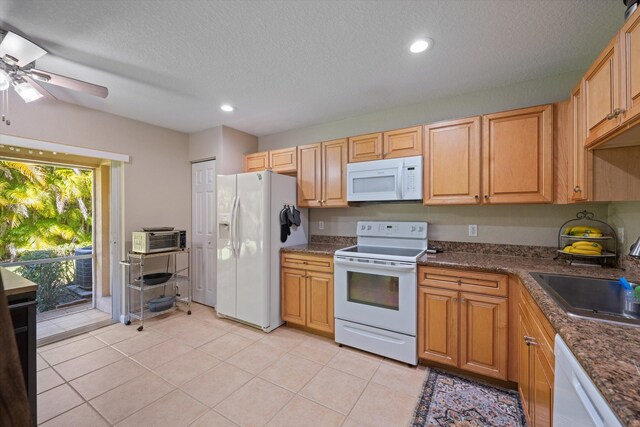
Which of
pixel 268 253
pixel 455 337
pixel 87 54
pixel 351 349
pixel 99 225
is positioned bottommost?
pixel 351 349

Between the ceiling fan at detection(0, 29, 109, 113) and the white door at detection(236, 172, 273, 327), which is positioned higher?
the ceiling fan at detection(0, 29, 109, 113)

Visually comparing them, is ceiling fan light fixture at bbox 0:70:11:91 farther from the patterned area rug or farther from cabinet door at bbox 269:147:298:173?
the patterned area rug

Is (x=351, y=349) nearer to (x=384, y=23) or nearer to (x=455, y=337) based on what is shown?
(x=455, y=337)

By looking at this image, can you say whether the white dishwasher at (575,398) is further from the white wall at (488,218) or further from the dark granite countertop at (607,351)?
the white wall at (488,218)

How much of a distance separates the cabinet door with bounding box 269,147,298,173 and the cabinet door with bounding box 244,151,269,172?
87 mm

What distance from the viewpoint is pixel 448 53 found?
1962mm

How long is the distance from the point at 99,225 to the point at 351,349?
142 inches

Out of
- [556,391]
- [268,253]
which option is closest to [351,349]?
[268,253]

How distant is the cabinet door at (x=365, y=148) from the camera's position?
2.75 metres

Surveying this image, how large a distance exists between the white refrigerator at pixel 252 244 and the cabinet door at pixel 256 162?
508 millimetres

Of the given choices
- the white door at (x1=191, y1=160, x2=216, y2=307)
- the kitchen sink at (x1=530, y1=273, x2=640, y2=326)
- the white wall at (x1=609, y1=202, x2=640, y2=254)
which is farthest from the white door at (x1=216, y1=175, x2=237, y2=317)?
the white wall at (x1=609, y1=202, x2=640, y2=254)

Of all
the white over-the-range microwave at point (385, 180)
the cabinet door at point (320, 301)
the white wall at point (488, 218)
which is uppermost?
the white over-the-range microwave at point (385, 180)

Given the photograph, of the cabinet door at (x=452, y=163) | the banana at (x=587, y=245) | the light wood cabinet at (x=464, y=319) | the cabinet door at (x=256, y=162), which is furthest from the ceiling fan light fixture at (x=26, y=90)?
the banana at (x=587, y=245)

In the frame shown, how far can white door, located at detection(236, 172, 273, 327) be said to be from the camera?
113 inches
